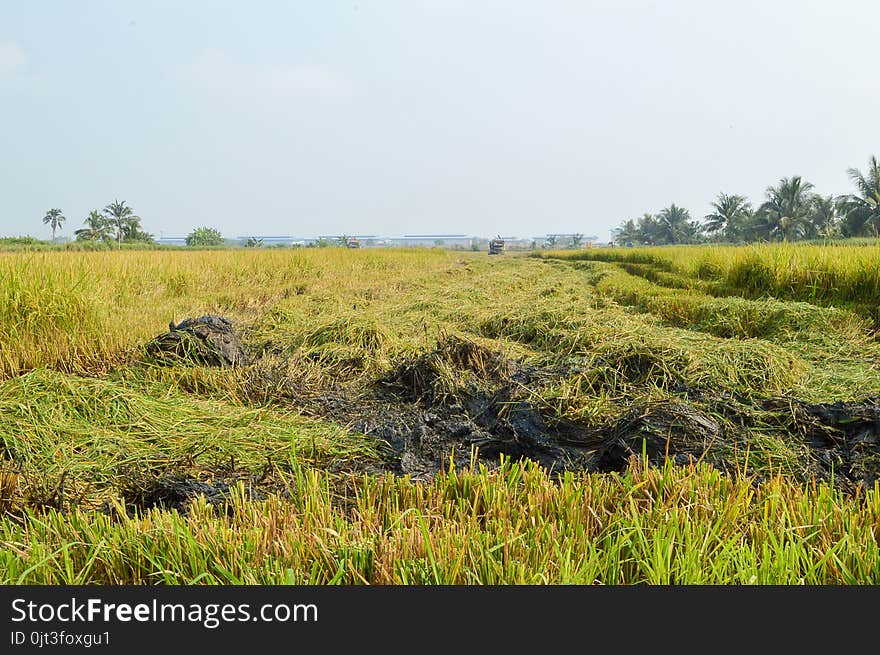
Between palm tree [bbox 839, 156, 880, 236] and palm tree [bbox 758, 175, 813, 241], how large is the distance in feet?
15.0

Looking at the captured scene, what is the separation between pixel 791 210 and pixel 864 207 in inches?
257

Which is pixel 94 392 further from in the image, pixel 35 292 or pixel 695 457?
pixel 695 457

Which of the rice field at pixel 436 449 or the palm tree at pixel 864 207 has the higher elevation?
the palm tree at pixel 864 207

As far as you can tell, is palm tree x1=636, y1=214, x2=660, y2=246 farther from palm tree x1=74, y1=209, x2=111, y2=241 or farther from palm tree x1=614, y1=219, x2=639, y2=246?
palm tree x1=74, y1=209, x2=111, y2=241

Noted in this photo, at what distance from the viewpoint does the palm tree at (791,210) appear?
3909 centimetres

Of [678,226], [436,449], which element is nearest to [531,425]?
[436,449]

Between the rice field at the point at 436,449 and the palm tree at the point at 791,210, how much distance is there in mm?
39311

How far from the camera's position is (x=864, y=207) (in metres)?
33.0

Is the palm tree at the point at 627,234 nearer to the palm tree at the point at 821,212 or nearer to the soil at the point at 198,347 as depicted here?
the palm tree at the point at 821,212

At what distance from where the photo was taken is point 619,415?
279 centimetres

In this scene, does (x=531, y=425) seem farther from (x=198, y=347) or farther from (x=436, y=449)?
(x=198, y=347)

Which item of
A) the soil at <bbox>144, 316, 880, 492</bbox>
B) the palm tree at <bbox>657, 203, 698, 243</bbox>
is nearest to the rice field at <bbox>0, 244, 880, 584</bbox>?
the soil at <bbox>144, 316, 880, 492</bbox>

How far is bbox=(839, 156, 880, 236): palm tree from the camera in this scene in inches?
1272

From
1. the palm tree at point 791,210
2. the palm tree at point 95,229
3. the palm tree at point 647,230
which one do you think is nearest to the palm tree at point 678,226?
the palm tree at point 647,230
